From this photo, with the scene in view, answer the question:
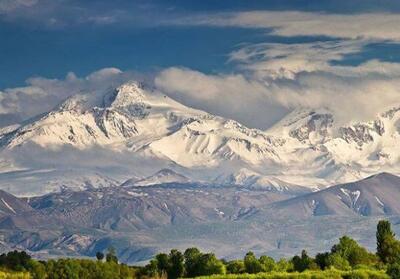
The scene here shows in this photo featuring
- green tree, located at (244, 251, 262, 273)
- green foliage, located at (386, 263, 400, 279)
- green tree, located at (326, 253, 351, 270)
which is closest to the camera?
green foliage, located at (386, 263, 400, 279)

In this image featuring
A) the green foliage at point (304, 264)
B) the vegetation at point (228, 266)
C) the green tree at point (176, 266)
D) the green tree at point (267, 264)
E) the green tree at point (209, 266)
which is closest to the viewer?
the green foliage at point (304, 264)

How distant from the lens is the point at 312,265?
117 meters

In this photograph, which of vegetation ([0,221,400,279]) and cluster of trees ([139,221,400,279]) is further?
vegetation ([0,221,400,279])

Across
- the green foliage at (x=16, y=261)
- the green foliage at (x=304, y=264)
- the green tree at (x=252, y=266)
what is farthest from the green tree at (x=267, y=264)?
the green foliage at (x=16, y=261)

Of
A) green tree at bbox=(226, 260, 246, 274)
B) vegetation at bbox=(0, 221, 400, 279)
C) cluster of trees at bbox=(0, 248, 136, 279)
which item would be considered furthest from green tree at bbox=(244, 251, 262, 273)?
cluster of trees at bbox=(0, 248, 136, 279)

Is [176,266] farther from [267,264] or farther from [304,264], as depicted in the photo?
[304,264]

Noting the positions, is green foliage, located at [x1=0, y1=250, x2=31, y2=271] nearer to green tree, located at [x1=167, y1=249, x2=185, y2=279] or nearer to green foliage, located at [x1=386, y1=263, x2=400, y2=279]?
green tree, located at [x1=167, y1=249, x2=185, y2=279]

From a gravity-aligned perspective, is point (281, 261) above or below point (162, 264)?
below

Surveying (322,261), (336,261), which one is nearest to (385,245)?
(322,261)

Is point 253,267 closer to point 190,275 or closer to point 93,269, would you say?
point 190,275

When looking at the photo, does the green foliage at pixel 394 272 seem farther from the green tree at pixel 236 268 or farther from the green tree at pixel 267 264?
the green tree at pixel 236 268

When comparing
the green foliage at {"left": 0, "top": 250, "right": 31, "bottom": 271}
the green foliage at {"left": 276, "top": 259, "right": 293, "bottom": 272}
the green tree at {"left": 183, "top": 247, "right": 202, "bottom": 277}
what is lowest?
the green foliage at {"left": 276, "top": 259, "right": 293, "bottom": 272}

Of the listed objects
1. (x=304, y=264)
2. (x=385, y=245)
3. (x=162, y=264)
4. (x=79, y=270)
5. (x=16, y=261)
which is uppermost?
(x=16, y=261)

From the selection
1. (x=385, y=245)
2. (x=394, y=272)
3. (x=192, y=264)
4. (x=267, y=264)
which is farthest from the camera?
(x=192, y=264)
